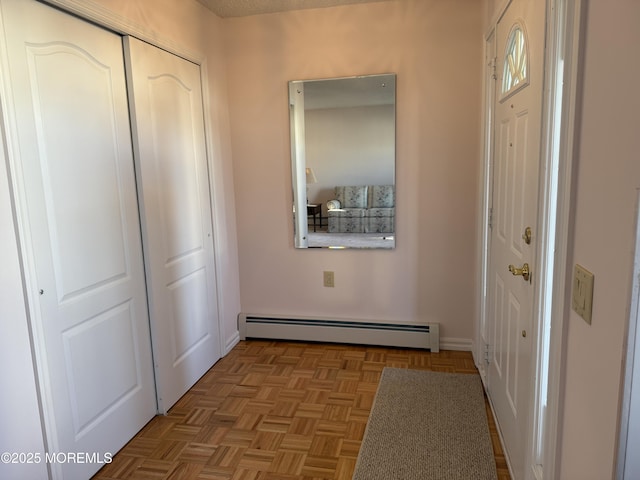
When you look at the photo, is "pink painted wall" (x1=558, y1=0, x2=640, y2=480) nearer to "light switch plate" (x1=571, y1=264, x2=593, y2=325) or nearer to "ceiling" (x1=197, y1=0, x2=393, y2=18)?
"light switch plate" (x1=571, y1=264, x2=593, y2=325)

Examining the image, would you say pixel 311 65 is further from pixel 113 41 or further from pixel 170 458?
pixel 170 458

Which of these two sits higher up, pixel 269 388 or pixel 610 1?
pixel 610 1

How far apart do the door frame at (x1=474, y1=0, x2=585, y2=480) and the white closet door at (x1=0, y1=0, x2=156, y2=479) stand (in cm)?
176

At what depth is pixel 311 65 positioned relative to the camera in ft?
9.85

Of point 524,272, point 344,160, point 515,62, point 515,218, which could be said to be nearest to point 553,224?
point 524,272

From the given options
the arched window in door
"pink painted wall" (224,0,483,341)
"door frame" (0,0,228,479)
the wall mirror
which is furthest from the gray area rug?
the arched window in door

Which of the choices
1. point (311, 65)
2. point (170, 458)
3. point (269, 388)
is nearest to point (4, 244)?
point (170, 458)

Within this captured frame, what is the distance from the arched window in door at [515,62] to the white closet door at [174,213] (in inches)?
68.9

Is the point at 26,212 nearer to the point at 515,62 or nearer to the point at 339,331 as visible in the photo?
the point at 515,62

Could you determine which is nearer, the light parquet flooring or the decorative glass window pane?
the decorative glass window pane

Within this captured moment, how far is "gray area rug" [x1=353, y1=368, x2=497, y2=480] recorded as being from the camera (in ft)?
6.21

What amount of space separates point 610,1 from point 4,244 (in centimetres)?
187

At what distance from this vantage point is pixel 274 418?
7.68 feet

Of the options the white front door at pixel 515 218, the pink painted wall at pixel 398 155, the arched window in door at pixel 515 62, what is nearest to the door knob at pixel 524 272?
the white front door at pixel 515 218
